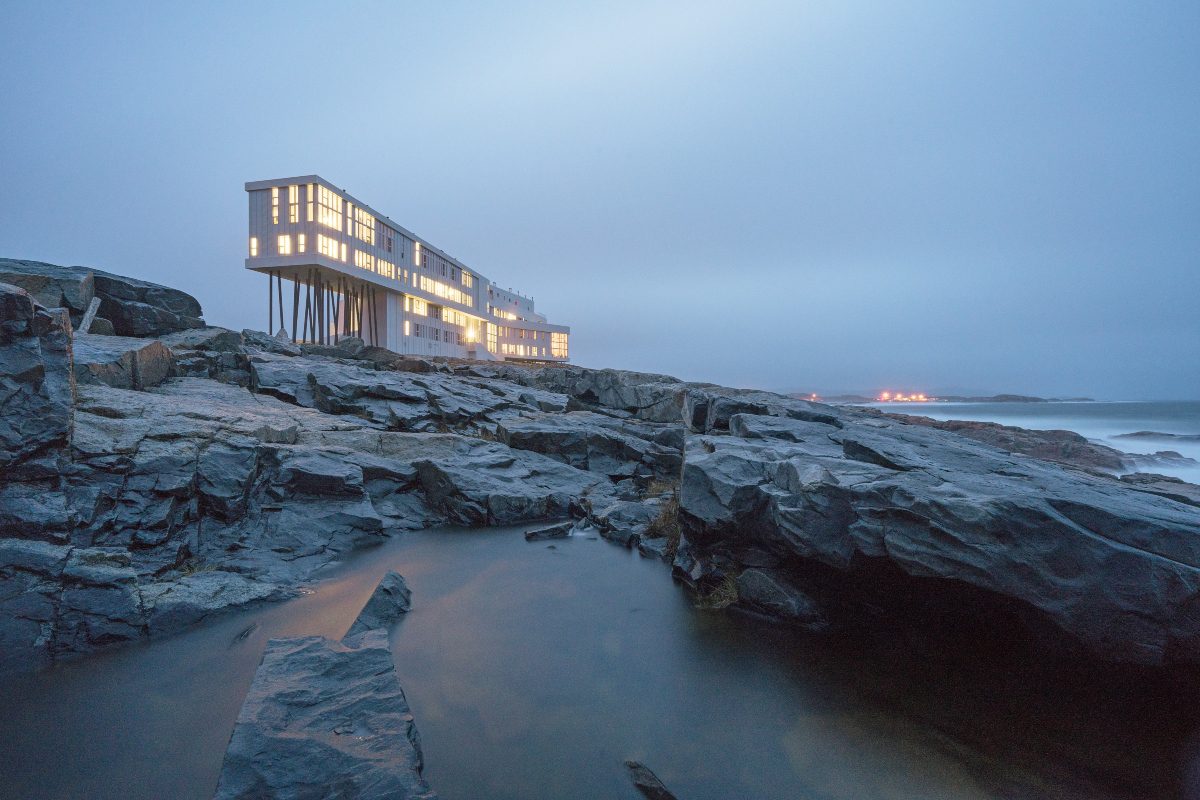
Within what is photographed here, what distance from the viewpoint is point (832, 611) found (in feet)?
26.9

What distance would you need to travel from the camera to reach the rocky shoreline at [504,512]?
5.59 m

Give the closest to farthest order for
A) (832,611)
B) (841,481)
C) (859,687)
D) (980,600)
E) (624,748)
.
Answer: (624,748) → (859,687) → (980,600) → (841,481) → (832,611)

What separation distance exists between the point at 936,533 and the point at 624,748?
4.74 m

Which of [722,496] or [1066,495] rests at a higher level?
[1066,495]

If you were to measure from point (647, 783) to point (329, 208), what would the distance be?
44.7 meters

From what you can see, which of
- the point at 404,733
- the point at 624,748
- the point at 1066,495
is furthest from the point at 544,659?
the point at 1066,495

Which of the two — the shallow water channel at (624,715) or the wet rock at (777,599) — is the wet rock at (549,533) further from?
the wet rock at (777,599)

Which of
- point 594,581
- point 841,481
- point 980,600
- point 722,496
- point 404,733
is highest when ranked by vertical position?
point 841,481

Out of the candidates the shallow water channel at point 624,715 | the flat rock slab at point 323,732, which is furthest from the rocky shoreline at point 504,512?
the shallow water channel at point 624,715

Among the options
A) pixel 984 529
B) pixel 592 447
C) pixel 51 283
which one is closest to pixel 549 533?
pixel 592 447

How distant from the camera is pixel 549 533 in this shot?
1242 centimetres

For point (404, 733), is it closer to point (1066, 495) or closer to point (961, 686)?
point (961, 686)

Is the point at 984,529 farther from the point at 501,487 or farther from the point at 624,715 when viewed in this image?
the point at 501,487

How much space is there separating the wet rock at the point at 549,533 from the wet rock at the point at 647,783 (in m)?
7.43
